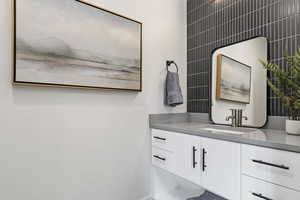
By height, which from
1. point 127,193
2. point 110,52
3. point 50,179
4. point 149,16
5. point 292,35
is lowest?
point 127,193

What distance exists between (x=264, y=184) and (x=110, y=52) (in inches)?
55.7

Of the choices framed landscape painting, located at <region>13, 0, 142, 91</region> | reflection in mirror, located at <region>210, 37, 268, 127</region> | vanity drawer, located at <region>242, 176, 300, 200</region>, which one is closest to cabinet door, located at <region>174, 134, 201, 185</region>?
vanity drawer, located at <region>242, 176, 300, 200</region>

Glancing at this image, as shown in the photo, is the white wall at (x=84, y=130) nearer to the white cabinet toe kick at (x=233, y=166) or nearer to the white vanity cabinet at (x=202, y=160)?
the white vanity cabinet at (x=202, y=160)

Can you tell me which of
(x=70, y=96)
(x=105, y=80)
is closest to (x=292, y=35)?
(x=105, y=80)

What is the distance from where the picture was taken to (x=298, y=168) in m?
0.92

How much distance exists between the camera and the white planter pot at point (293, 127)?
1.26 m

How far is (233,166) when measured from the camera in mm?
1202

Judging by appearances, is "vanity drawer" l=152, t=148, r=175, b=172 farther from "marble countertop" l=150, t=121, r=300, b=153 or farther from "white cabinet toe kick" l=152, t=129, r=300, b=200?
"marble countertop" l=150, t=121, r=300, b=153

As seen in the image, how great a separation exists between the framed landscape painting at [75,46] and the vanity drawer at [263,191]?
113 centimetres

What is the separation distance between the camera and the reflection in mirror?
5.31ft

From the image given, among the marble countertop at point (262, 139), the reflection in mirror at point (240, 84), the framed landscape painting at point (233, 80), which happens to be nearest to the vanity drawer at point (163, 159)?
the marble countertop at point (262, 139)

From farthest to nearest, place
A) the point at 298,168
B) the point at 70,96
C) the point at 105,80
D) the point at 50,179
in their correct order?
the point at 105,80 → the point at 70,96 → the point at 50,179 → the point at 298,168

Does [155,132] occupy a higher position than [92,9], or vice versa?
[92,9]

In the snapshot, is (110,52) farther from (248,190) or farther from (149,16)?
(248,190)
